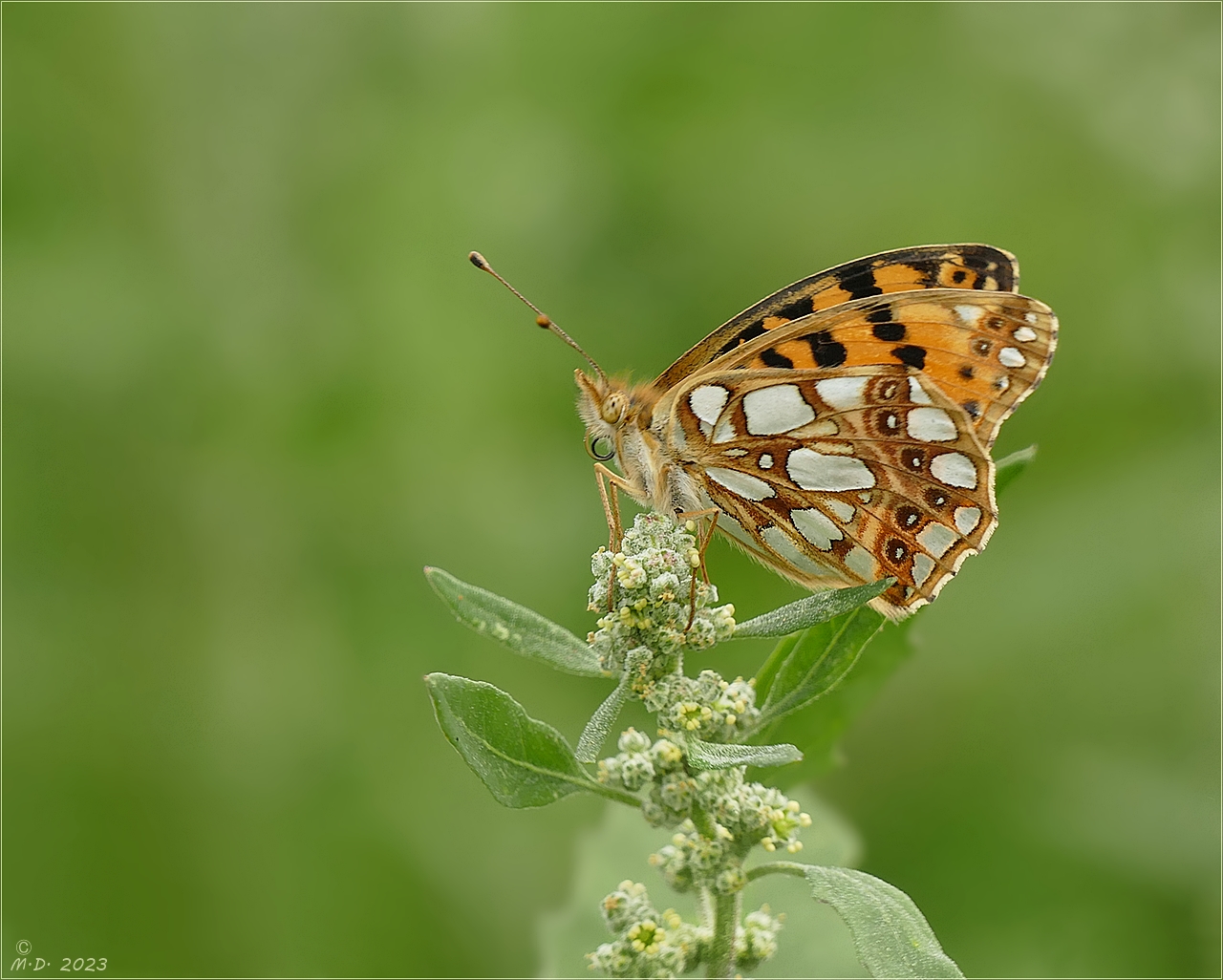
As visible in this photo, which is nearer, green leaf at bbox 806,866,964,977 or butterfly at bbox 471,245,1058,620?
green leaf at bbox 806,866,964,977

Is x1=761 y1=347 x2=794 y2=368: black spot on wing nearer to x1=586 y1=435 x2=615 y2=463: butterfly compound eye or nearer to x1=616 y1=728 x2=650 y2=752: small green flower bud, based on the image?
x1=586 y1=435 x2=615 y2=463: butterfly compound eye

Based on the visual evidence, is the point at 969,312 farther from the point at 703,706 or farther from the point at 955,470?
the point at 703,706

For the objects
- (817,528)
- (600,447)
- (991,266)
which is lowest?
(817,528)

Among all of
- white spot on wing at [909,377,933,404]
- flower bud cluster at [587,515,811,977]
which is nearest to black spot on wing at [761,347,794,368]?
white spot on wing at [909,377,933,404]

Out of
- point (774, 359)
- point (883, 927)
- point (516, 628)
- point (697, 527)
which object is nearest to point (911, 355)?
point (774, 359)

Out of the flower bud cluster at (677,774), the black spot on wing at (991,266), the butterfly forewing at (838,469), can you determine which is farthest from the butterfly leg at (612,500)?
the black spot on wing at (991,266)
